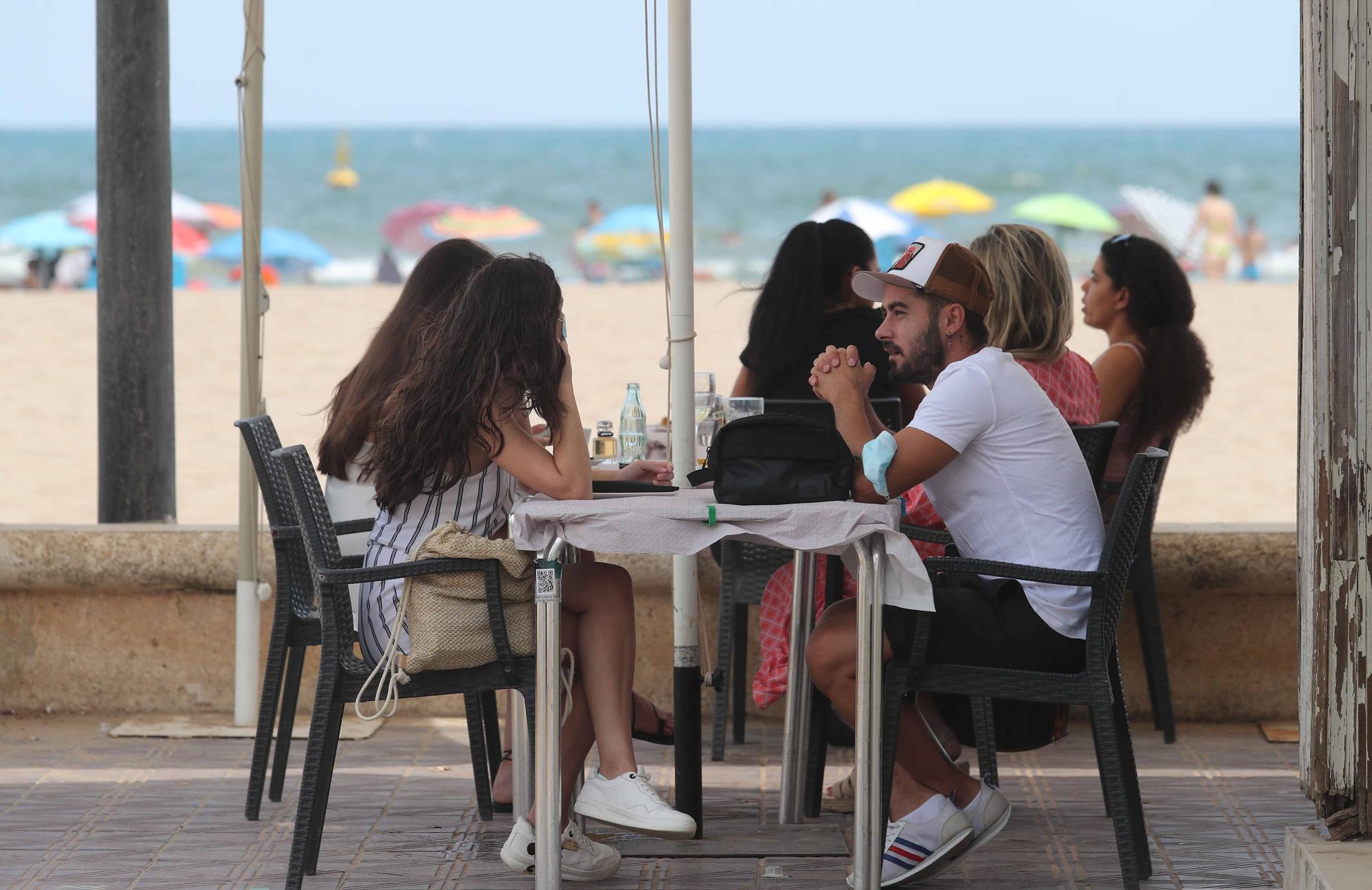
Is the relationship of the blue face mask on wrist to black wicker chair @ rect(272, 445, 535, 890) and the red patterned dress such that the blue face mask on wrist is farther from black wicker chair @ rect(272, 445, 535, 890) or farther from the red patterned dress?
the red patterned dress

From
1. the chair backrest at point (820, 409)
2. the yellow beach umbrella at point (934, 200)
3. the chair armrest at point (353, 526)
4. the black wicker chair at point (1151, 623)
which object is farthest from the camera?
the yellow beach umbrella at point (934, 200)

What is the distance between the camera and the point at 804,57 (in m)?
59.1

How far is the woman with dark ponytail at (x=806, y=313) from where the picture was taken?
4426mm

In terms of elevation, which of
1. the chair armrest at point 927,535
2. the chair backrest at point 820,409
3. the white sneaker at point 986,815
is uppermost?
the chair backrest at point 820,409

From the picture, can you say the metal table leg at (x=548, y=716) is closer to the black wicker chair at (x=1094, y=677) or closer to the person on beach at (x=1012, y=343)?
the black wicker chair at (x=1094, y=677)

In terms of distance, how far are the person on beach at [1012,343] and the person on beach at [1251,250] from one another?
31.6 m

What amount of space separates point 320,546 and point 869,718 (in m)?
1.11

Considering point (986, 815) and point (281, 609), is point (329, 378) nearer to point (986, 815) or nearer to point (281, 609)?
point (281, 609)

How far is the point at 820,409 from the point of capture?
4.22 metres

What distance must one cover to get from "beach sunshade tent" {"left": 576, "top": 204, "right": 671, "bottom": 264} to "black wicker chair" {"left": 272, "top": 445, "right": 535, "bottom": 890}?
102 ft

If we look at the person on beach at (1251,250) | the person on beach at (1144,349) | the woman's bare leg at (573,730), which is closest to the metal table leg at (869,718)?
the woman's bare leg at (573,730)

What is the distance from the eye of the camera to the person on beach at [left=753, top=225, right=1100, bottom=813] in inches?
159

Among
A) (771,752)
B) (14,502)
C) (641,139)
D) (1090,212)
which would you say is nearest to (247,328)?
(771,752)

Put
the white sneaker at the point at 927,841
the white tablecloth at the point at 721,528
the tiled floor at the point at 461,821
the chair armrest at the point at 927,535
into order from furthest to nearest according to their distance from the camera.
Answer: the chair armrest at the point at 927,535
the tiled floor at the point at 461,821
the white sneaker at the point at 927,841
the white tablecloth at the point at 721,528
